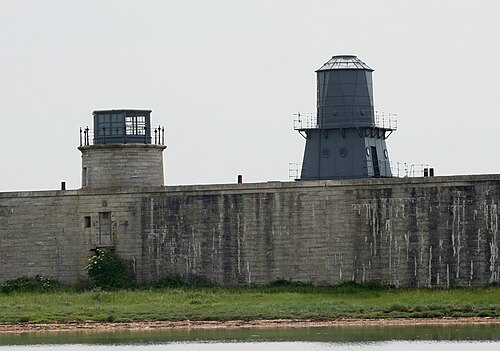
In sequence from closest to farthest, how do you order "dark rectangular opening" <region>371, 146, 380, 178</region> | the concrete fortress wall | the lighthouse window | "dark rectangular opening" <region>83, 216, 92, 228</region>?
the concrete fortress wall
"dark rectangular opening" <region>83, 216, 92, 228</region>
the lighthouse window
"dark rectangular opening" <region>371, 146, 380, 178</region>

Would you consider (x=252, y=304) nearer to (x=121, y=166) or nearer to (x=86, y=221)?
(x=86, y=221)

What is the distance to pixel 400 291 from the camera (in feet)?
185

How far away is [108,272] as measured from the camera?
196 feet

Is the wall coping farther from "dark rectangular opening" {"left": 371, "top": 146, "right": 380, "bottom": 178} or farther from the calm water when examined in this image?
"dark rectangular opening" {"left": 371, "top": 146, "right": 380, "bottom": 178}

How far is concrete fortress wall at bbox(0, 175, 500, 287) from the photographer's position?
56281mm

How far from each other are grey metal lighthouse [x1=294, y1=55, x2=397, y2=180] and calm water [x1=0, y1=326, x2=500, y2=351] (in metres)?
17.1

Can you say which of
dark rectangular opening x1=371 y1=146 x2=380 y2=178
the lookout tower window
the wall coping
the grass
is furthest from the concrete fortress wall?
dark rectangular opening x1=371 y1=146 x2=380 y2=178

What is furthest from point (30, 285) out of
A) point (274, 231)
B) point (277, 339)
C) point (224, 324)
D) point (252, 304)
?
point (277, 339)

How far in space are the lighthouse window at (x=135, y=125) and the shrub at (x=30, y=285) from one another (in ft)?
19.0

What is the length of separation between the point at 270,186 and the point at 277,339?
10.0 m

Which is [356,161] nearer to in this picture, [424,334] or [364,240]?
[364,240]

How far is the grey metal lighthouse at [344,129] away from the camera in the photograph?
224ft

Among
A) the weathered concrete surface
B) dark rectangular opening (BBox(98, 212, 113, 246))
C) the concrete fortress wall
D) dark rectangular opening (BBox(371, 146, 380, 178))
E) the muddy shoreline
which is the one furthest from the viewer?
dark rectangular opening (BBox(371, 146, 380, 178))

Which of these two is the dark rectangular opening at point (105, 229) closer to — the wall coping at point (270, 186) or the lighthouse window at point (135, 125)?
the wall coping at point (270, 186)
